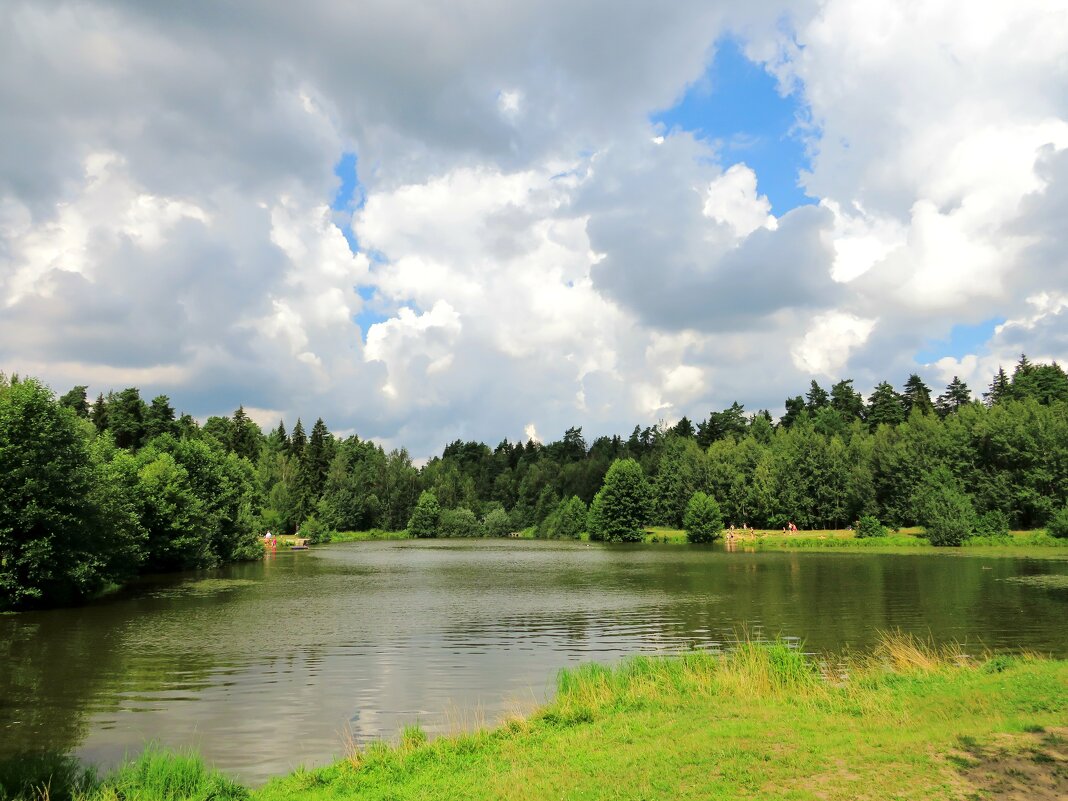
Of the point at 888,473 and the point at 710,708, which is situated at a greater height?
the point at 888,473

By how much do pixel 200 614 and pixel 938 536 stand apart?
83.6 m

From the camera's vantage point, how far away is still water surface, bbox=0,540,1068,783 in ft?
58.6

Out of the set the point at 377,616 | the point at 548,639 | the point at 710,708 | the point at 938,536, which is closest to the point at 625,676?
the point at 710,708

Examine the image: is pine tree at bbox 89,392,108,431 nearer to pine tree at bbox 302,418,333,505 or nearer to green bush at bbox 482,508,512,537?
pine tree at bbox 302,418,333,505

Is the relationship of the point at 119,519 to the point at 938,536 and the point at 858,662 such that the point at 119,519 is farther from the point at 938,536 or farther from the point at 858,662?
the point at 938,536

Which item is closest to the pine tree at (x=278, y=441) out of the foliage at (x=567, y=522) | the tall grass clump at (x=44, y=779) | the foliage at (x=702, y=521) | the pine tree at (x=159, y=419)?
the pine tree at (x=159, y=419)

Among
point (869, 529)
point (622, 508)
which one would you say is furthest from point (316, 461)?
point (869, 529)

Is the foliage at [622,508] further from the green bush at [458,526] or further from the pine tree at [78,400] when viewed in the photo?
the pine tree at [78,400]

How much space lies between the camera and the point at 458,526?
6575 inches

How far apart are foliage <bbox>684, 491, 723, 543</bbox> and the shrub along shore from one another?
338ft

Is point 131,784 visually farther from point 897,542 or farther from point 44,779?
point 897,542

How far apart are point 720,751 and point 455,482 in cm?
18972

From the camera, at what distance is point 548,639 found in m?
29.9

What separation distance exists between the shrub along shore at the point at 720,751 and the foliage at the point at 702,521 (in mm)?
103060
